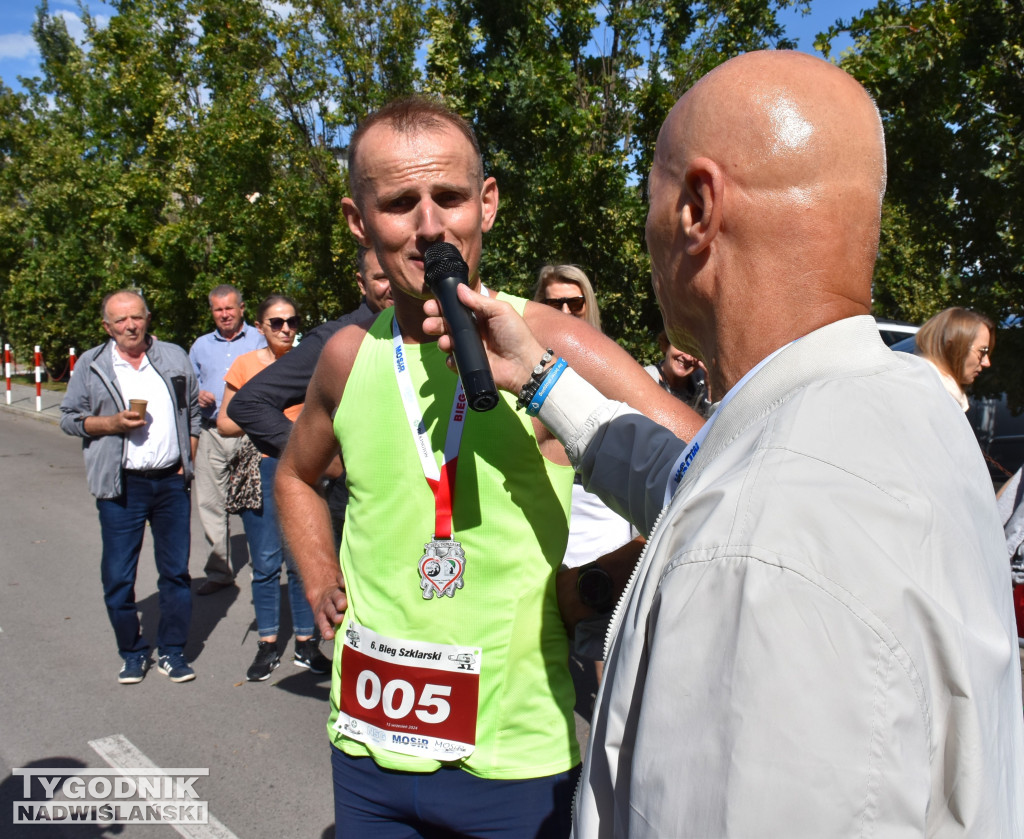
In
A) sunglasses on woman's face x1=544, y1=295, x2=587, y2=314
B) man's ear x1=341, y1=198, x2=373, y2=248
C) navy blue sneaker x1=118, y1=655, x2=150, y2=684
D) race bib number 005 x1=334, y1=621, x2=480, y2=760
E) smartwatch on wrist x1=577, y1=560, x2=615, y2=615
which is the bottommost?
navy blue sneaker x1=118, y1=655, x2=150, y2=684

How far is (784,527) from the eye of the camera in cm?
79

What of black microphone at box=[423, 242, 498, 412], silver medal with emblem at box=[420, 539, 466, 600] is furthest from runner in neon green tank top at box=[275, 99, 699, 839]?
black microphone at box=[423, 242, 498, 412]

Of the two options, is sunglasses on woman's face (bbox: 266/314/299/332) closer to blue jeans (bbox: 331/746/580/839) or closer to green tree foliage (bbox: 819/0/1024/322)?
blue jeans (bbox: 331/746/580/839)

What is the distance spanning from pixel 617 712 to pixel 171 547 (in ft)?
15.9

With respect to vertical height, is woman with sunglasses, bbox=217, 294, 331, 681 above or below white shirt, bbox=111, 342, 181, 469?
below

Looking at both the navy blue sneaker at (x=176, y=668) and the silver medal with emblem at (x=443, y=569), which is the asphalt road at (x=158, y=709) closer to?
the navy blue sneaker at (x=176, y=668)

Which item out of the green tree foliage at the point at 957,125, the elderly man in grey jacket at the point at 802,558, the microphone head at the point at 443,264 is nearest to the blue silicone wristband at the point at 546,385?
the microphone head at the point at 443,264

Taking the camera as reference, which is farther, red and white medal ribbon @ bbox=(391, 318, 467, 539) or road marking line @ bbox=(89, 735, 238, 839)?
road marking line @ bbox=(89, 735, 238, 839)

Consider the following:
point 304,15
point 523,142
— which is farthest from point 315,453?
point 304,15

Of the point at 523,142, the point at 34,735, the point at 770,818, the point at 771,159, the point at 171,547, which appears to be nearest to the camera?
the point at 770,818

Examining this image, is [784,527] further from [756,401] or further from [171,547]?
[171,547]

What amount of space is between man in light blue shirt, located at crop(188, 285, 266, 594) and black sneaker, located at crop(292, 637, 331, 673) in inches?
71.2

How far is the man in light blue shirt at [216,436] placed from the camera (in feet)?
21.9

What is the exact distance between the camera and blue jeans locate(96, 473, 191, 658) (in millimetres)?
5000
